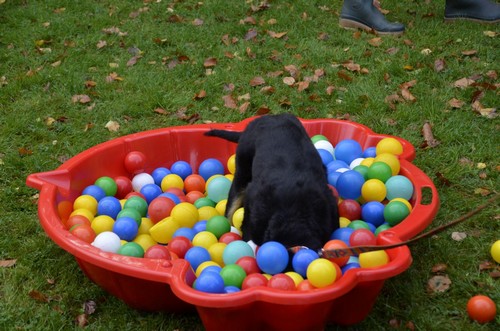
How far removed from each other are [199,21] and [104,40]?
3.78 ft

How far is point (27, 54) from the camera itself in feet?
21.9

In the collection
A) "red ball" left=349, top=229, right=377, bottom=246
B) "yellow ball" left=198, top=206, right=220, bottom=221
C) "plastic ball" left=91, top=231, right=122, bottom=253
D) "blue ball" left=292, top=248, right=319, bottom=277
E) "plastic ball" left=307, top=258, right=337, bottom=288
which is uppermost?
"plastic ball" left=307, top=258, right=337, bottom=288

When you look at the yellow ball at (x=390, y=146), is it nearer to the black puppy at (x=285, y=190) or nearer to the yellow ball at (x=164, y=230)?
the black puppy at (x=285, y=190)

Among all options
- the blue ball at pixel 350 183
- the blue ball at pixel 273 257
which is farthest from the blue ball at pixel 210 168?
the blue ball at pixel 273 257

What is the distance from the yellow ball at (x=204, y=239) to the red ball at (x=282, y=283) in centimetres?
77

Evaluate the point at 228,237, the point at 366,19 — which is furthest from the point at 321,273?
the point at 366,19

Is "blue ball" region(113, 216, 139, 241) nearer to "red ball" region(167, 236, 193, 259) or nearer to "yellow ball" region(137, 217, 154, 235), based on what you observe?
"yellow ball" region(137, 217, 154, 235)

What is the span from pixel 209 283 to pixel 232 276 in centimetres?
26

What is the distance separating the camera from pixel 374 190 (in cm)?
397

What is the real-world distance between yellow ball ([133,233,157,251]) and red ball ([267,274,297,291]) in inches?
44.0

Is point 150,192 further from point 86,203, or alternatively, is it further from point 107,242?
point 107,242

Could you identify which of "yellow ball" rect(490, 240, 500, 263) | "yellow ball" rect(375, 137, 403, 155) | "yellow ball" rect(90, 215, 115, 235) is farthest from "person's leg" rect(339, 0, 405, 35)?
"yellow ball" rect(90, 215, 115, 235)

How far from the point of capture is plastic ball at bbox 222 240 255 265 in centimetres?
339

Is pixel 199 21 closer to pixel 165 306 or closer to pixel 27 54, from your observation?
pixel 27 54
